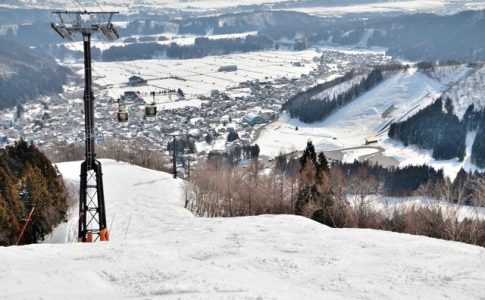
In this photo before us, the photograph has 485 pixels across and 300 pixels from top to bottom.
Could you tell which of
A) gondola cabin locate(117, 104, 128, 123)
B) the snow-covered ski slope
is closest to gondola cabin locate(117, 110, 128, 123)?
gondola cabin locate(117, 104, 128, 123)

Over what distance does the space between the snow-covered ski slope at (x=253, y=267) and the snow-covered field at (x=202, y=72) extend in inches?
3334

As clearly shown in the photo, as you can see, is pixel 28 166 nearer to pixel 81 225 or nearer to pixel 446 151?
pixel 81 225

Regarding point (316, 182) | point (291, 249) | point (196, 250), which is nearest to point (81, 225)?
point (196, 250)

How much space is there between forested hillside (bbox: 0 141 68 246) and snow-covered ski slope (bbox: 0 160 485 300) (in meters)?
8.29

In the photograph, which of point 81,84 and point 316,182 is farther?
point 81,84

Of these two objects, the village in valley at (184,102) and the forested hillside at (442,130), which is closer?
the forested hillside at (442,130)

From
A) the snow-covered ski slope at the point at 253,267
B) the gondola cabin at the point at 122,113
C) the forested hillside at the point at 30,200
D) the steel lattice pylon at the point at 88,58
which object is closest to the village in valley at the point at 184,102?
the forested hillside at the point at 30,200

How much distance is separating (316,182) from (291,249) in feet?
39.1

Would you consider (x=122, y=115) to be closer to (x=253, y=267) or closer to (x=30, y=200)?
(x=253, y=267)

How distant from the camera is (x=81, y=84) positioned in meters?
134

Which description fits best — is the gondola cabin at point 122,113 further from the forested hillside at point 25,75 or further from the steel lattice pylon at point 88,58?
the forested hillside at point 25,75

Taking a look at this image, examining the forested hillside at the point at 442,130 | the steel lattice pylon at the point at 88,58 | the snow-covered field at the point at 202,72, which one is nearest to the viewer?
the steel lattice pylon at the point at 88,58

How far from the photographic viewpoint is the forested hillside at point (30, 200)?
2069cm

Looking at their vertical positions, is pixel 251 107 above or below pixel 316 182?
below
